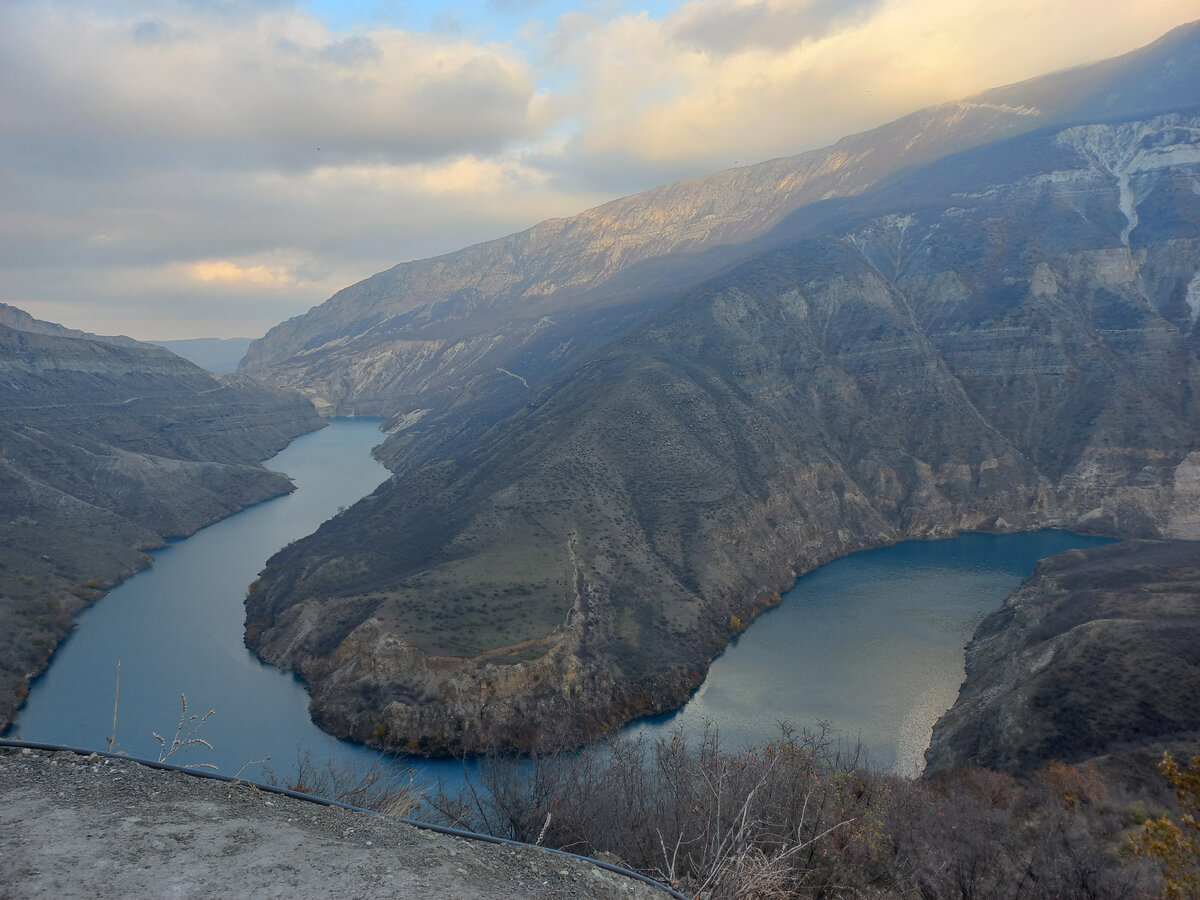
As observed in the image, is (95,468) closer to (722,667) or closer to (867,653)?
(722,667)

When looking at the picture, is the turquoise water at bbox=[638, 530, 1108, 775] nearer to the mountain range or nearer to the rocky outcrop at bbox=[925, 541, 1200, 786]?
the rocky outcrop at bbox=[925, 541, 1200, 786]

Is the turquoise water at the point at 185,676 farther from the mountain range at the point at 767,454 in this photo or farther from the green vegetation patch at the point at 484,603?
the green vegetation patch at the point at 484,603

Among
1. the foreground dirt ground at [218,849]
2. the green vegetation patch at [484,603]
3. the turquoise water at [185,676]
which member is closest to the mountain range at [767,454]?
the green vegetation patch at [484,603]

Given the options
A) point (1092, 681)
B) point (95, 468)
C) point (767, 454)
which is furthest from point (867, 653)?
point (95, 468)

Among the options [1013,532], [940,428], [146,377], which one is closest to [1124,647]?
[1013,532]

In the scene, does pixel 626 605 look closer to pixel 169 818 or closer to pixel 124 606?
pixel 169 818

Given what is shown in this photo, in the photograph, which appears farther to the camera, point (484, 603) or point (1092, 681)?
point (484, 603)
